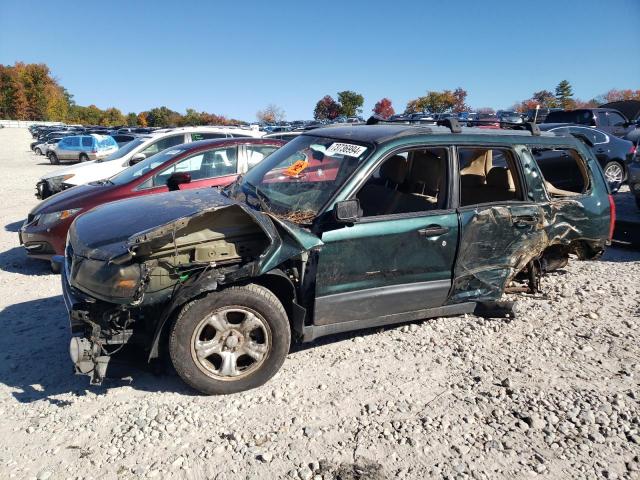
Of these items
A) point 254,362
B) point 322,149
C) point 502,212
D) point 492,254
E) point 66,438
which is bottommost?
point 66,438

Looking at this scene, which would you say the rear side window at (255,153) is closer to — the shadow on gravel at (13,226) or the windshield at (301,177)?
the windshield at (301,177)

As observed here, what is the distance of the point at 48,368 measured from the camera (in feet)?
11.7

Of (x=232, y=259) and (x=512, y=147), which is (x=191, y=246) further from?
(x=512, y=147)

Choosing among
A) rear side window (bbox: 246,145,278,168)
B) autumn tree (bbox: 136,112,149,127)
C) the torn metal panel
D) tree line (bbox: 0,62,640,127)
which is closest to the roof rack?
the torn metal panel

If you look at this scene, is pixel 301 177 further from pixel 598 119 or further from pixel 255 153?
pixel 598 119

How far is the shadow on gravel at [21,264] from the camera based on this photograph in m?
5.90

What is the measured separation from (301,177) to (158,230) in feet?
4.42

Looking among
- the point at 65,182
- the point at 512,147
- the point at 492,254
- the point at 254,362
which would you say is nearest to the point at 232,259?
the point at 254,362

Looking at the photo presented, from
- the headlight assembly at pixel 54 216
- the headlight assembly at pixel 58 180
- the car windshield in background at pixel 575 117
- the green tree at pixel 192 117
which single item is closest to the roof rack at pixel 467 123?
the headlight assembly at pixel 54 216

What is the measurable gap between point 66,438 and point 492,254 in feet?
11.2

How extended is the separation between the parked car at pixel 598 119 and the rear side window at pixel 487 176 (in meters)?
11.4

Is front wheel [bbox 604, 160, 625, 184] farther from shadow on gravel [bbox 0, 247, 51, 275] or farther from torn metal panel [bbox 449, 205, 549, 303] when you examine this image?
shadow on gravel [bbox 0, 247, 51, 275]

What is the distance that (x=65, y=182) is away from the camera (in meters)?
8.48

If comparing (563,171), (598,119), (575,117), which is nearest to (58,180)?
(563,171)
